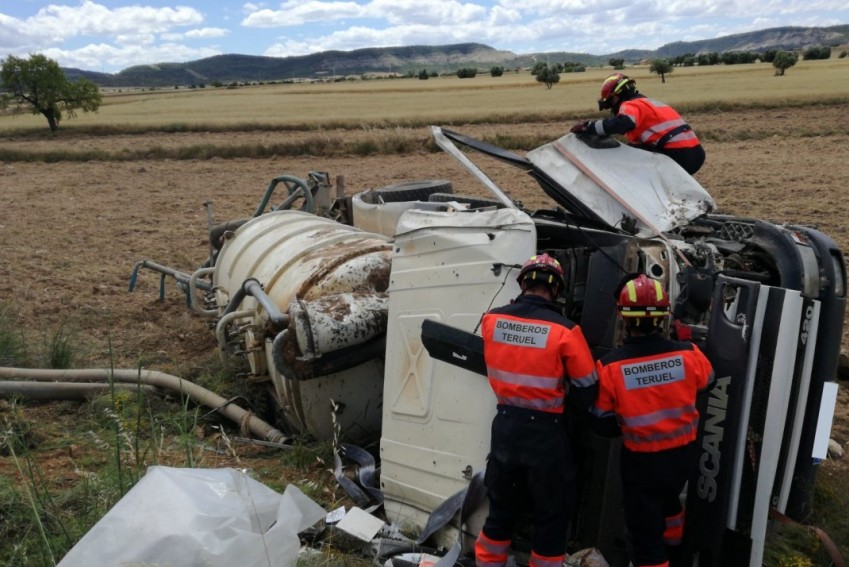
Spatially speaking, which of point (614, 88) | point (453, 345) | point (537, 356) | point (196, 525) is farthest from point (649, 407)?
point (614, 88)

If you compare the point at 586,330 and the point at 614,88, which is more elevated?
the point at 614,88

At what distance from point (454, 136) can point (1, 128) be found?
28.9 m

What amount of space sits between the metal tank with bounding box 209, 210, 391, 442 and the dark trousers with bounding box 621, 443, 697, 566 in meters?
1.31

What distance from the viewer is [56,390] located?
15.9 feet

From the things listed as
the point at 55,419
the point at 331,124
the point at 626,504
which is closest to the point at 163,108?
the point at 331,124

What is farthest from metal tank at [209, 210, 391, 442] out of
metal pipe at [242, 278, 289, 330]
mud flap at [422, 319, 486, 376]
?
mud flap at [422, 319, 486, 376]

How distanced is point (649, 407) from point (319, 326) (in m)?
1.71

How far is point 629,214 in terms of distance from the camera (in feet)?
12.5

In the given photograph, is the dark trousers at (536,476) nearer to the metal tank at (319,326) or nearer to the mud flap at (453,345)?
the mud flap at (453,345)

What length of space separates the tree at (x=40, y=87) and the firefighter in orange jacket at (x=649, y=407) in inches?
1144

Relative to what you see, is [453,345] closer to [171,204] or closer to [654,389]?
[654,389]

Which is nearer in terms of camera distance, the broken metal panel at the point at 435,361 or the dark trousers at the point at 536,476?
the dark trousers at the point at 536,476

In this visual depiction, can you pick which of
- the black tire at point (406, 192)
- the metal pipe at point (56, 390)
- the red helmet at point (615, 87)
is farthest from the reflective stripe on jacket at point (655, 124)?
the metal pipe at point (56, 390)

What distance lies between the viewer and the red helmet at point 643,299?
288cm
